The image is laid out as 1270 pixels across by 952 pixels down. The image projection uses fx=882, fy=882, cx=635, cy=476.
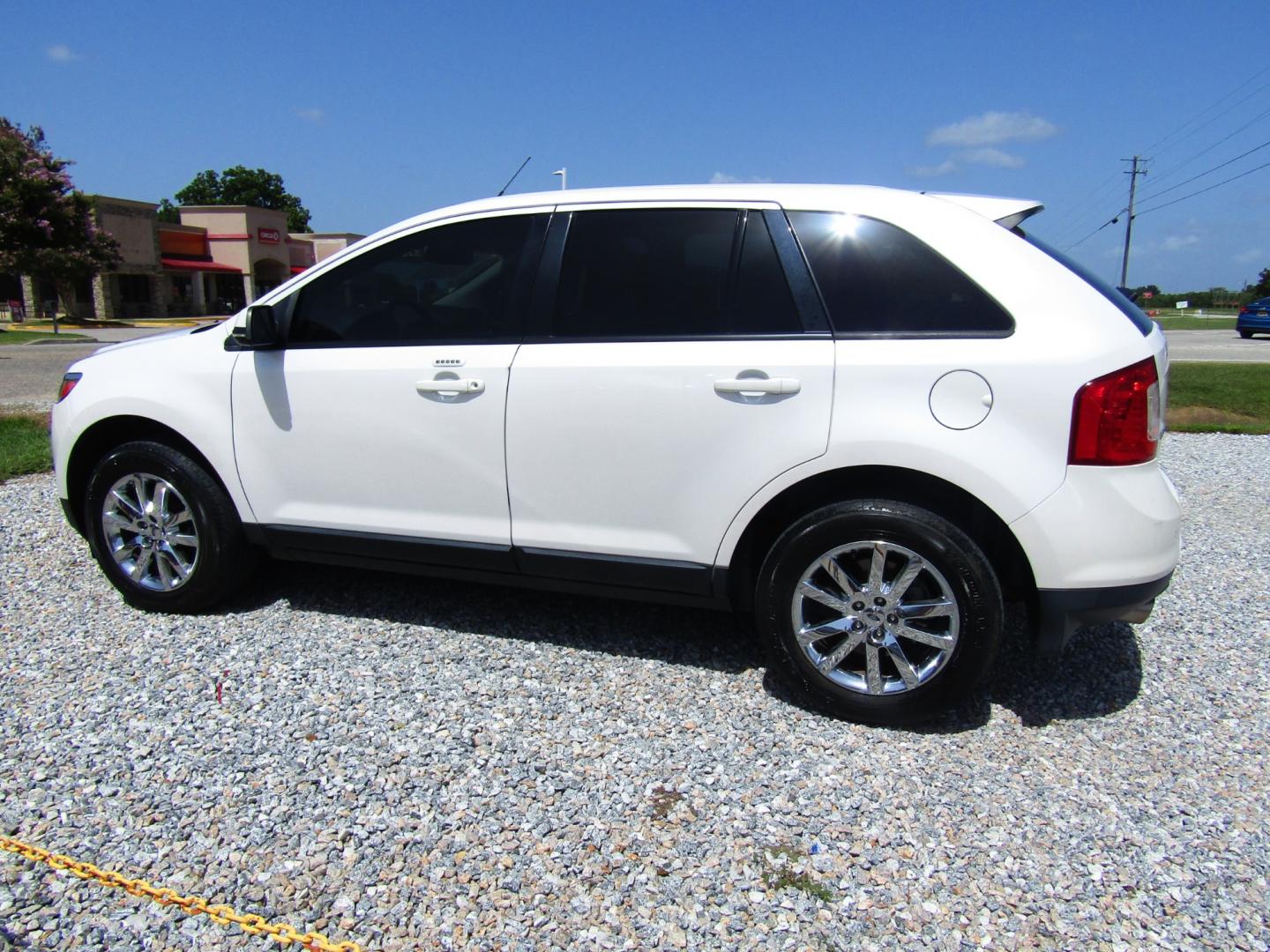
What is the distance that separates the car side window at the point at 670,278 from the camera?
3309mm

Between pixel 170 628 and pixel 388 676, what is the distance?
4.16ft

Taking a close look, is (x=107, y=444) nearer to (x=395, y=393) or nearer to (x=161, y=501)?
(x=161, y=501)

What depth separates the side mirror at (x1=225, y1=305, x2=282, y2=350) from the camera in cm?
385

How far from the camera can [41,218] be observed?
98.0 ft

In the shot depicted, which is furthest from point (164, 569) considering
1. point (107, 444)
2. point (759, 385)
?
point (759, 385)

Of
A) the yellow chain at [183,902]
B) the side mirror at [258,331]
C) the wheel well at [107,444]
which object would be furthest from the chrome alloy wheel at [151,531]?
the yellow chain at [183,902]

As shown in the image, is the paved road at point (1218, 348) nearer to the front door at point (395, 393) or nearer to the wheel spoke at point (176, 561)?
Answer: the front door at point (395, 393)

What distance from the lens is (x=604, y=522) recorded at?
3518 millimetres

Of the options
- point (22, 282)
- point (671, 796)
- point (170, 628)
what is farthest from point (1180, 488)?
point (22, 282)

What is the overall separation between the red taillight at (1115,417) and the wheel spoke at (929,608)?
64 centimetres

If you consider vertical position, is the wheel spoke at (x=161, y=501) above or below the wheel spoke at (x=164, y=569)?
above

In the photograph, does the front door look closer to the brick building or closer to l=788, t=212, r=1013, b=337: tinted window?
l=788, t=212, r=1013, b=337: tinted window

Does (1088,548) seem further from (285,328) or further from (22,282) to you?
(22,282)

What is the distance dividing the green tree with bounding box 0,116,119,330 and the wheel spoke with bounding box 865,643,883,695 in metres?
34.2
